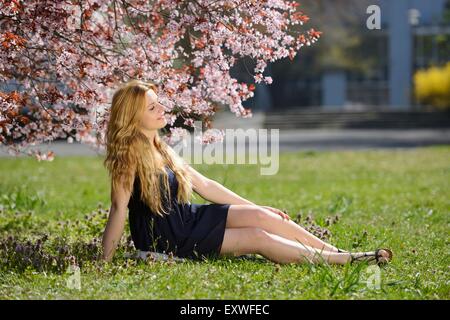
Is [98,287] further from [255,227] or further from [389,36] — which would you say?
[389,36]

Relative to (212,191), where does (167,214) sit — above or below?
below

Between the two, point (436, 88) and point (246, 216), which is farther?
point (436, 88)

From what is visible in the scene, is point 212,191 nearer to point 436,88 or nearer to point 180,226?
point 180,226

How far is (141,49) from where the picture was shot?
6539 millimetres

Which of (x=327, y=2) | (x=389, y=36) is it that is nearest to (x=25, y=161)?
(x=327, y=2)

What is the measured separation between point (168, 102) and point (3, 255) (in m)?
1.62

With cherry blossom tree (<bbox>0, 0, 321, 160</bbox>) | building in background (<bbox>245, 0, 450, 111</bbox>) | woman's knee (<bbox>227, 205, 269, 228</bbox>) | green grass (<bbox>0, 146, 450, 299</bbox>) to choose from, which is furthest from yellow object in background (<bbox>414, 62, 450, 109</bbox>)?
woman's knee (<bbox>227, 205, 269, 228</bbox>)

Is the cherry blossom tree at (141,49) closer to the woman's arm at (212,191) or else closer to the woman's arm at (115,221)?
the woman's arm at (212,191)

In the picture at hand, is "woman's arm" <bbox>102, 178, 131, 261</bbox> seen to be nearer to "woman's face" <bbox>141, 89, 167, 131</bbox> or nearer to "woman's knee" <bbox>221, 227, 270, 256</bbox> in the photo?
"woman's face" <bbox>141, 89, 167, 131</bbox>

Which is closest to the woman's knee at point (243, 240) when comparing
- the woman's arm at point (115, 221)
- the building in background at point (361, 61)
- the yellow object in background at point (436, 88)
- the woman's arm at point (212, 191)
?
the woman's arm at point (212, 191)

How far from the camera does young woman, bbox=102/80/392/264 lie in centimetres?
550

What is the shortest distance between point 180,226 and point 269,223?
60 cm

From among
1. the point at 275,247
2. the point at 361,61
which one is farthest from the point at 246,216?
the point at 361,61

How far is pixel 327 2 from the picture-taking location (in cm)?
4128
